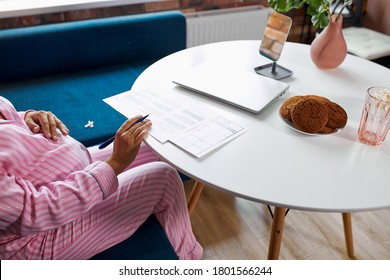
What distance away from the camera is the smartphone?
128 centimetres

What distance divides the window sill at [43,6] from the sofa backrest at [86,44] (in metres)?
0.19

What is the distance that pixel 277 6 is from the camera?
4.33 ft

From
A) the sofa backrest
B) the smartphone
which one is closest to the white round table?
the smartphone

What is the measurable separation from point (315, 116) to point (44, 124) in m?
0.77

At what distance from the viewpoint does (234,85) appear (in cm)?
123

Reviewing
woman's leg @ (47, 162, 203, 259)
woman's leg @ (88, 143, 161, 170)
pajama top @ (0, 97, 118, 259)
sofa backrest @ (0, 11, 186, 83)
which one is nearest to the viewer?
pajama top @ (0, 97, 118, 259)

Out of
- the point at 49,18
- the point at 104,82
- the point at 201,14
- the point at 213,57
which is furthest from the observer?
the point at 201,14

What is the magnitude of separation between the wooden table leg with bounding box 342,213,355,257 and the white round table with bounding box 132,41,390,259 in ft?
1.47

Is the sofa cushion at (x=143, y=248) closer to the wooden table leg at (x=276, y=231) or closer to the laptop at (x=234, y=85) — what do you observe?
the wooden table leg at (x=276, y=231)

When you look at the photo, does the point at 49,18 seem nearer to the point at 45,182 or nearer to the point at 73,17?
the point at 73,17

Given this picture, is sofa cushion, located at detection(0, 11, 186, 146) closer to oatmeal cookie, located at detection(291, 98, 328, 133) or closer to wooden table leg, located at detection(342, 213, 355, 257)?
oatmeal cookie, located at detection(291, 98, 328, 133)

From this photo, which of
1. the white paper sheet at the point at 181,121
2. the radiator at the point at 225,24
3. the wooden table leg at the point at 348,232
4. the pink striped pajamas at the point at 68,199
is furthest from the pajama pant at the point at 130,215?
the radiator at the point at 225,24

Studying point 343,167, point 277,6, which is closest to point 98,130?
point 277,6

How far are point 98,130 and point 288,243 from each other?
947 mm
